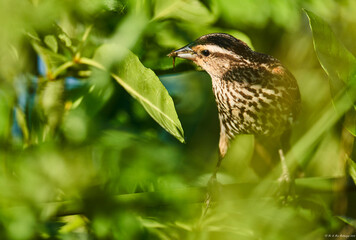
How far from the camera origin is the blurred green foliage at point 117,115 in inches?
21.4

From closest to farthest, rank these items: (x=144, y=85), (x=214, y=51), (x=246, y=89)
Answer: (x=144, y=85) → (x=214, y=51) → (x=246, y=89)

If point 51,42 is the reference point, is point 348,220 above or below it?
below

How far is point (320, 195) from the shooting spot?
2.22ft

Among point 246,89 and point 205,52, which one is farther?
point 246,89

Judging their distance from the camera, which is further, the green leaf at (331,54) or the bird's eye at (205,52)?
the bird's eye at (205,52)

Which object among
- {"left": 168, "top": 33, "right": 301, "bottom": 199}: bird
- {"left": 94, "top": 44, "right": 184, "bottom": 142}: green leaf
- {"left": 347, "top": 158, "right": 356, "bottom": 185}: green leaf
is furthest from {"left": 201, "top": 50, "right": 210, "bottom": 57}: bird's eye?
{"left": 347, "top": 158, "right": 356, "bottom": 185}: green leaf

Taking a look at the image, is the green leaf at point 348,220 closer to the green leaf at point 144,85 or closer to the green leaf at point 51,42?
the green leaf at point 144,85

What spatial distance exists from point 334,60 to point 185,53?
0.62 feet

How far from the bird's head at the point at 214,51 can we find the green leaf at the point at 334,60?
11 cm

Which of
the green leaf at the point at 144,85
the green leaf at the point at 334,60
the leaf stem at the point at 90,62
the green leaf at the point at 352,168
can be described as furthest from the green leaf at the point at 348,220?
the leaf stem at the point at 90,62

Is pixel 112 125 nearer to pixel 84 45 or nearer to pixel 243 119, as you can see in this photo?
pixel 84 45

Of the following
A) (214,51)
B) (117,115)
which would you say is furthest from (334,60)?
(117,115)

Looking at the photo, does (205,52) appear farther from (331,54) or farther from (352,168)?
(352,168)

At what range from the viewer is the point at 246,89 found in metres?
0.74
